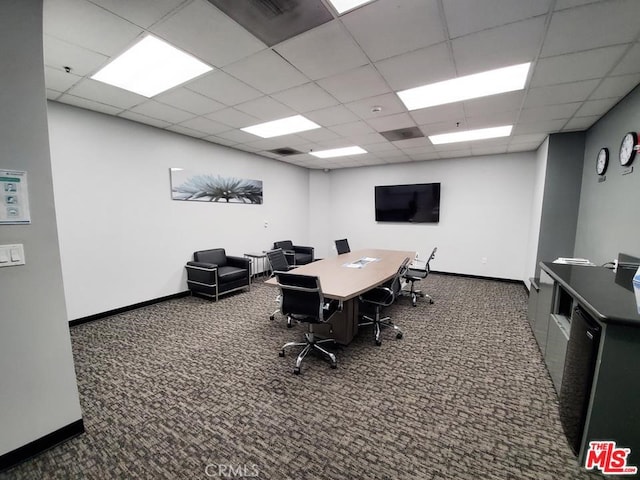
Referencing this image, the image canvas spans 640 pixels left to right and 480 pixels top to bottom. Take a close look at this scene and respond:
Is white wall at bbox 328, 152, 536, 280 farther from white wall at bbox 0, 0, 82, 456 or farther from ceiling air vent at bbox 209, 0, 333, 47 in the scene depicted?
white wall at bbox 0, 0, 82, 456

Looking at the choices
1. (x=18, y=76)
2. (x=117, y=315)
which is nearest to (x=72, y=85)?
(x=18, y=76)

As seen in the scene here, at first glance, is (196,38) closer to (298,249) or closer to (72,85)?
(72,85)

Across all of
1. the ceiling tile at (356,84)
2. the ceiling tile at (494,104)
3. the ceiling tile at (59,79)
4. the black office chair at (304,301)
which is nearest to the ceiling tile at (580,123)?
the ceiling tile at (494,104)

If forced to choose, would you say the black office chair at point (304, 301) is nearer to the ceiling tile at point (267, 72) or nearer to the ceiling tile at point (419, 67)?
the ceiling tile at point (267, 72)

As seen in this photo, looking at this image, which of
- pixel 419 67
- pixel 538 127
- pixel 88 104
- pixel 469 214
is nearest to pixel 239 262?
pixel 88 104

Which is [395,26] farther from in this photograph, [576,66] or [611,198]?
[611,198]

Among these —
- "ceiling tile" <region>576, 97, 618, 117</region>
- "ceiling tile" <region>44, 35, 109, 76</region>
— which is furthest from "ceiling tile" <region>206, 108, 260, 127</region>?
"ceiling tile" <region>576, 97, 618, 117</region>

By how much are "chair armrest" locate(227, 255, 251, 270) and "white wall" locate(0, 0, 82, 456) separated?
3146 mm

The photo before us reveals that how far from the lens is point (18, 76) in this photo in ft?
4.83

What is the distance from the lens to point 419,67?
2307mm

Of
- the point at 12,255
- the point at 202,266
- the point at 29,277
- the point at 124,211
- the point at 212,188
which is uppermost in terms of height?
the point at 212,188

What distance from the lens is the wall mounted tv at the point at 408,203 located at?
623 cm

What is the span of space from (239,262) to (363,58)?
153 inches

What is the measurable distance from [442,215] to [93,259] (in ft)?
21.8
